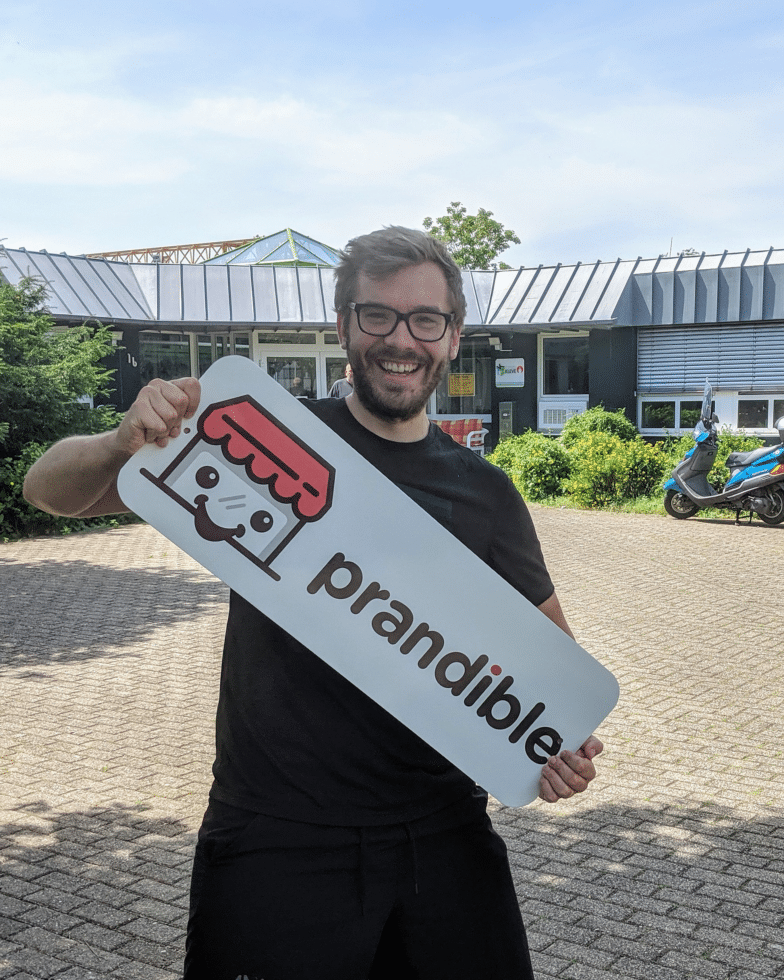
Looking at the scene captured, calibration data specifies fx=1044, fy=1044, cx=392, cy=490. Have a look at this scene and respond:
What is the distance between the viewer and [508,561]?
7.38ft

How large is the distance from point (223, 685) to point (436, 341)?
822mm

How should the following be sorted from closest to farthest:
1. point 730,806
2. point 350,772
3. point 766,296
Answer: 1. point 350,772
2. point 730,806
3. point 766,296

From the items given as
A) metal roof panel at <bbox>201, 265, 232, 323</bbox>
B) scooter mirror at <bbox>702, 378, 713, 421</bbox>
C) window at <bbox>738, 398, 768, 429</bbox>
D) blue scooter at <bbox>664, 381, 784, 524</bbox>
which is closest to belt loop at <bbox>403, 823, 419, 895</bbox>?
blue scooter at <bbox>664, 381, 784, 524</bbox>

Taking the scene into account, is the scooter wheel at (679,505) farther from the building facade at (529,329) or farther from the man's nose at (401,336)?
the man's nose at (401,336)

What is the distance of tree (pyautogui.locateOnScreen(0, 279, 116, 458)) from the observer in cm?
1472

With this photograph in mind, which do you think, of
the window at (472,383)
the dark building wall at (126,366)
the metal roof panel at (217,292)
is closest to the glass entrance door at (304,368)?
the metal roof panel at (217,292)

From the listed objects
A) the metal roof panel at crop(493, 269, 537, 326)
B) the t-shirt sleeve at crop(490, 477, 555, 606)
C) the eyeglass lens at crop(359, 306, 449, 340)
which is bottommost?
the t-shirt sleeve at crop(490, 477, 555, 606)

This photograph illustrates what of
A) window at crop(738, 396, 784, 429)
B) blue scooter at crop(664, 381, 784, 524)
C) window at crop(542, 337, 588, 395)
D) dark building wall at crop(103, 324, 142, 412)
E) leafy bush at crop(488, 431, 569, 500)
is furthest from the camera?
window at crop(542, 337, 588, 395)

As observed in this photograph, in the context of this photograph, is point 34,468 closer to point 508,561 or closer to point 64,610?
point 508,561

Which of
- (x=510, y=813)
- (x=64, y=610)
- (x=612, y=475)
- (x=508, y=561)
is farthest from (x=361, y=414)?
(x=612, y=475)

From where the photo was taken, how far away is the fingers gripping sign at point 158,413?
189 centimetres

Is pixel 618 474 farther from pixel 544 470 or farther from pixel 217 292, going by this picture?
pixel 217 292

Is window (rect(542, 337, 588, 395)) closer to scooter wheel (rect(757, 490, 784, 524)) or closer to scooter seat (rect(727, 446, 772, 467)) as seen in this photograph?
scooter seat (rect(727, 446, 772, 467))

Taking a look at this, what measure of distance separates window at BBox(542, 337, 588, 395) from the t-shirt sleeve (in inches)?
920
